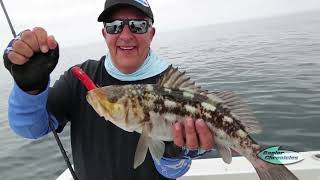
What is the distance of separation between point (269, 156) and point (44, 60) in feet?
7.38

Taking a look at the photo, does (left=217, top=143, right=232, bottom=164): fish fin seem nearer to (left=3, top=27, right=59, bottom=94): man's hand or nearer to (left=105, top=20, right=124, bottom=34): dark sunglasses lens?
(left=105, top=20, right=124, bottom=34): dark sunglasses lens

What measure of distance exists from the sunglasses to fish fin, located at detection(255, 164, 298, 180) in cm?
188

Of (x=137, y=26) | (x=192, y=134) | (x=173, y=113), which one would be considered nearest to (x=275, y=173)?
(x=192, y=134)

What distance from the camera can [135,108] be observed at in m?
3.10

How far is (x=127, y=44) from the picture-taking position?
12.3ft

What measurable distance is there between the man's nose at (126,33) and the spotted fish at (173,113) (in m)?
0.72

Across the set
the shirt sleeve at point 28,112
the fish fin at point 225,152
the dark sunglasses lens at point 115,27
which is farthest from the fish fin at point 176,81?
the shirt sleeve at point 28,112

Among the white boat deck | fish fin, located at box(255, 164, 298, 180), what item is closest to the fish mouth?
fish fin, located at box(255, 164, 298, 180)

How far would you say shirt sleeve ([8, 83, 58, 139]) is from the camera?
320cm

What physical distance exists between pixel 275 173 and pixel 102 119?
1881 mm

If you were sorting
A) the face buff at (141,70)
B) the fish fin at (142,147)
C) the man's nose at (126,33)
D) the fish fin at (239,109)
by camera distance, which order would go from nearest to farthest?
the fish fin at (142,147), the fish fin at (239,109), the man's nose at (126,33), the face buff at (141,70)

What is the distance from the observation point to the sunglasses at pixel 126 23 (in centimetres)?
374

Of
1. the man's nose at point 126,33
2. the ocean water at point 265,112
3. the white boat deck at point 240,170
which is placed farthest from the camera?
the ocean water at point 265,112

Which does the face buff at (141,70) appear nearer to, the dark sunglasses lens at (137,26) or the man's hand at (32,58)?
the dark sunglasses lens at (137,26)
